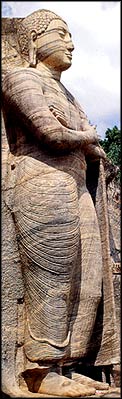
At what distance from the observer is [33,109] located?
5.80 metres

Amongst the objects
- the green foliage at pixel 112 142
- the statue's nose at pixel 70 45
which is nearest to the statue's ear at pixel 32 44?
the statue's nose at pixel 70 45

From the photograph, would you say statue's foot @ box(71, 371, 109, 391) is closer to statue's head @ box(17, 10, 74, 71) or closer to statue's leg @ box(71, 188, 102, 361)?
statue's leg @ box(71, 188, 102, 361)

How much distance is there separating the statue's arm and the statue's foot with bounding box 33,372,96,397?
2.00 m

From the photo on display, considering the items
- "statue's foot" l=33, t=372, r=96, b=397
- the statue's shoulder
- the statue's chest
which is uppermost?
the statue's shoulder

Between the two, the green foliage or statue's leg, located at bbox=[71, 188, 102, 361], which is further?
the green foliage

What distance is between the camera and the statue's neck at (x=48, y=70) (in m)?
6.31

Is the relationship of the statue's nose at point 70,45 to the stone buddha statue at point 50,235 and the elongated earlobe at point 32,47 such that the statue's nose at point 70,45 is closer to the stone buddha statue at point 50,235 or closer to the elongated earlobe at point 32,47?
the stone buddha statue at point 50,235

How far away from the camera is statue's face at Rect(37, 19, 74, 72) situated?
6.26 metres

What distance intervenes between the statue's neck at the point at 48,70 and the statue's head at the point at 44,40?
1.2 inches

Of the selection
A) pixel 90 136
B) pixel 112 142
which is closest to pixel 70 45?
pixel 90 136

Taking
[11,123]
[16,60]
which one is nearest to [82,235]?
[11,123]

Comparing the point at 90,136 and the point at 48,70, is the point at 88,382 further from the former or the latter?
the point at 48,70

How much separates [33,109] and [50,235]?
1117 millimetres

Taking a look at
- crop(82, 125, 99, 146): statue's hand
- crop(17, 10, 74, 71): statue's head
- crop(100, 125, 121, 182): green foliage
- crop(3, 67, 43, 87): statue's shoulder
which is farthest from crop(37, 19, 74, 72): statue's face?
crop(100, 125, 121, 182): green foliage
